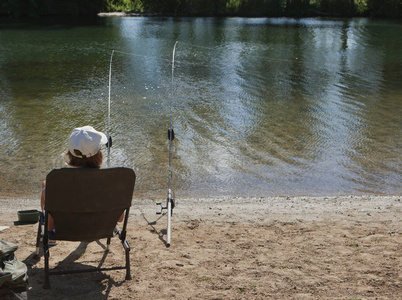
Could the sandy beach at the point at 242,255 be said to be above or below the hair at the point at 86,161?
below

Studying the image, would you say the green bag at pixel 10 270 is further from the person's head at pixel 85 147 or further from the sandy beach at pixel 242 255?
the person's head at pixel 85 147

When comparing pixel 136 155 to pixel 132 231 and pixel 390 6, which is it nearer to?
pixel 132 231

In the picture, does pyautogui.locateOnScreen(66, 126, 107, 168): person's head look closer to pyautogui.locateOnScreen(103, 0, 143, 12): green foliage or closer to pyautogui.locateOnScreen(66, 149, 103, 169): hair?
pyautogui.locateOnScreen(66, 149, 103, 169): hair

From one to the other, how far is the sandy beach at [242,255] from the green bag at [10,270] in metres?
0.37

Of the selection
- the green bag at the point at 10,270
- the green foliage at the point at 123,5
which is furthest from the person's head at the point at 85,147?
the green foliage at the point at 123,5

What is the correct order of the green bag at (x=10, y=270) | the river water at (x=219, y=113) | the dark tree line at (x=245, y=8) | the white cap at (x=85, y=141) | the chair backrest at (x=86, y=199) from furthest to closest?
the dark tree line at (x=245, y=8), the river water at (x=219, y=113), the white cap at (x=85, y=141), the chair backrest at (x=86, y=199), the green bag at (x=10, y=270)

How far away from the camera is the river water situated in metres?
7.46

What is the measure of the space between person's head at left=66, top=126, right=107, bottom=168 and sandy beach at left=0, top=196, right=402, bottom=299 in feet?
2.81

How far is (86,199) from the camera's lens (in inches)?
136

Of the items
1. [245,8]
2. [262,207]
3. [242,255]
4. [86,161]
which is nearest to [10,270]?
[86,161]

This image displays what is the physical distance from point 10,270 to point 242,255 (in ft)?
6.15

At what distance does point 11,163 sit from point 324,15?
37.8 metres

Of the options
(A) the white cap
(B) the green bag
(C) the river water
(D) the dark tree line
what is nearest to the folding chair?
(A) the white cap

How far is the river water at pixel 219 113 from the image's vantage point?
7457 mm
